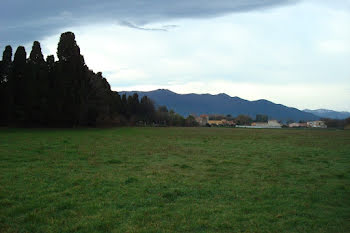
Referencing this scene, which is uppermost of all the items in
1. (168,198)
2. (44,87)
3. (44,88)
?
(44,87)

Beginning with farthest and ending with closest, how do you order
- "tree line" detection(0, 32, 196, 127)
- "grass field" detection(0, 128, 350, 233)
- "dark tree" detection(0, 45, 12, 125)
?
"tree line" detection(0, 32, 196, 127) → "dark tree" detection(0, 45, 12, 125) → "grass field" detection(0, 128, 350, 233)

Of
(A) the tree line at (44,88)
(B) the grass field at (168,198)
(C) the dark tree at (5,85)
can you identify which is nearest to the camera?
(B) the grass field at (168,198)

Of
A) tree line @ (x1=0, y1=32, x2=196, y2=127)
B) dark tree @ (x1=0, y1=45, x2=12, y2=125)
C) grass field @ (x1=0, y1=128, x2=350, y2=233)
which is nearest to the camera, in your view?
grass field @ (x1=0, y1=128, x2=350, y2=233)

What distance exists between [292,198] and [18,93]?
46.5 m

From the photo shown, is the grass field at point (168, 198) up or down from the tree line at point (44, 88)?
down

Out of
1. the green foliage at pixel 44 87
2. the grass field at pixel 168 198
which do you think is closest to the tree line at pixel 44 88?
the green foliage at pixel 44 87

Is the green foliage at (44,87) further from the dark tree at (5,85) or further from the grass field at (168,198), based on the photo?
the grass field at (168,198)

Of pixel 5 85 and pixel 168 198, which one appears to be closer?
pixel 168 198

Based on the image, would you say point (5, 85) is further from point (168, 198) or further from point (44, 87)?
point (168, 198)

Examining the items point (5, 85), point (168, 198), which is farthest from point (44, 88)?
point (168, 198)

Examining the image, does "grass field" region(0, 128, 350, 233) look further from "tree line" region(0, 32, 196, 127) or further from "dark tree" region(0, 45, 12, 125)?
"dark tree" region(0, 45, 12, 125)

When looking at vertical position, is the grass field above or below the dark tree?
below

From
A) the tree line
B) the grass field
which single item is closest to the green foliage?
the tree line

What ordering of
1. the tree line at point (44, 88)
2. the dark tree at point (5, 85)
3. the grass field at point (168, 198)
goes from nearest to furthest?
the grass field at point (168, 198)
the dark tree at point (5, 85)
the tree line at point (44, 88)
